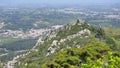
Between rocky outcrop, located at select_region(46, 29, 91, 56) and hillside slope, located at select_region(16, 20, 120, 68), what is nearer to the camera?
hillside slope, located at select_region(16, 20, 120, 68)

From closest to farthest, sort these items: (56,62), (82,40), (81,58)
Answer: (56,62) < (81,58) < (82,40)

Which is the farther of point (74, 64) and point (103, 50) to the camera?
point (103, 50)

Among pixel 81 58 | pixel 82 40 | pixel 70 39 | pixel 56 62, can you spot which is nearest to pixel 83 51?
pixel 81 58

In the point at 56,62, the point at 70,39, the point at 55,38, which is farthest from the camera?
the point at 55,38

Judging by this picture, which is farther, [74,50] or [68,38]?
[68,38]

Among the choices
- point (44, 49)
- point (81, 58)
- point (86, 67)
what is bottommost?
point (44, 49)

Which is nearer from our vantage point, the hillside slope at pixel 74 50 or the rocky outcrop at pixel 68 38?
the hillside slope at pixel 74 50

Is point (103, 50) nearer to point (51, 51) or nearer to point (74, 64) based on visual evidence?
point (74, 64)

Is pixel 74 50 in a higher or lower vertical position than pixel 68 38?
higher
